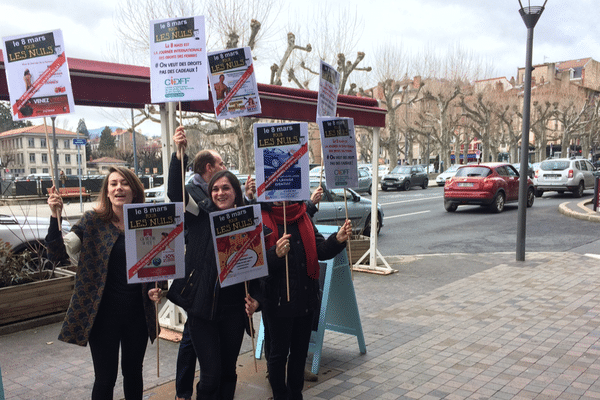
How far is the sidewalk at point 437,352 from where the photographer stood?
4062 millimetres

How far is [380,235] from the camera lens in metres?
13.2

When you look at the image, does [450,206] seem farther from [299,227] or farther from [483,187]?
[299,227]

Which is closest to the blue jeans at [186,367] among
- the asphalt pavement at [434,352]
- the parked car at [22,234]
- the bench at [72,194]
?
the asphalt pavement at [434,352]

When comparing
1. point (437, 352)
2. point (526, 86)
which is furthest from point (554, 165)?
point (437, 352)

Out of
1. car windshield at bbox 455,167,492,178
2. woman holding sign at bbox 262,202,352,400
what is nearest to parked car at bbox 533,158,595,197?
car windshield at bbox 455,167,492,178

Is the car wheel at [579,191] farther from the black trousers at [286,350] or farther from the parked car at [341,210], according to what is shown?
the black trousers at [286,350]

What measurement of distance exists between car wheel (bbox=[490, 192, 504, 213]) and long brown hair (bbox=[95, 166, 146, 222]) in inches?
619

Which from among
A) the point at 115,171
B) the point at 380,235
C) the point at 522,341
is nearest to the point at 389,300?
the point at 522,341

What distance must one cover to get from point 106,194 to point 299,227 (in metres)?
1.22

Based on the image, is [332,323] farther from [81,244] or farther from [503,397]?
[81,244]

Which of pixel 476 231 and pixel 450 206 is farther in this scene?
pixel 450 206

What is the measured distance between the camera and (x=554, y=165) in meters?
22.5

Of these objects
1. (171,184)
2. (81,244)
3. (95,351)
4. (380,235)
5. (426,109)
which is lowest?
(380,235)

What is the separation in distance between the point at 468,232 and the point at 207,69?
11.0m
